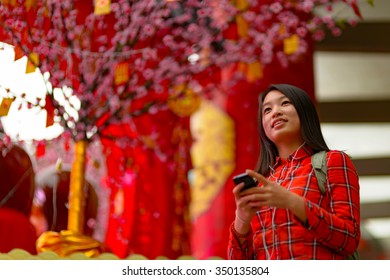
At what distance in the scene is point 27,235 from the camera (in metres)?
1.58

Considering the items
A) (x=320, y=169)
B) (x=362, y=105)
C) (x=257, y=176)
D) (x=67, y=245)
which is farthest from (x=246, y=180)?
(x=362, y=105)

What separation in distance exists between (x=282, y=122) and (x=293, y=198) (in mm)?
190

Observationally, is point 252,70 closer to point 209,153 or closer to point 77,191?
point 209,153

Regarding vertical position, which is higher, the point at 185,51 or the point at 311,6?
the point at 311,6

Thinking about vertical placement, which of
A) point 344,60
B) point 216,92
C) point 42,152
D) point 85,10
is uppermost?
point 344,60

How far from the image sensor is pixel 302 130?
1.04 meters

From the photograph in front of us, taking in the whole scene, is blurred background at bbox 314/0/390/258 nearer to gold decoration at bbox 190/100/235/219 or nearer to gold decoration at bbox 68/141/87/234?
gold decoration at bbox 190/100/235/219

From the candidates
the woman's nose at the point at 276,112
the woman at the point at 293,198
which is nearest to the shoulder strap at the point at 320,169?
the woman at the point at 293,198

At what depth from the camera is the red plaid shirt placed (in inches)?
35.7

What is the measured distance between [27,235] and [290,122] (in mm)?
834

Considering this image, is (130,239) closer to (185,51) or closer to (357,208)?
(185,51)

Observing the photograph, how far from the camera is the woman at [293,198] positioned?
0.90 m

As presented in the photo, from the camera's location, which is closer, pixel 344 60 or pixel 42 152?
pixel 42 152
